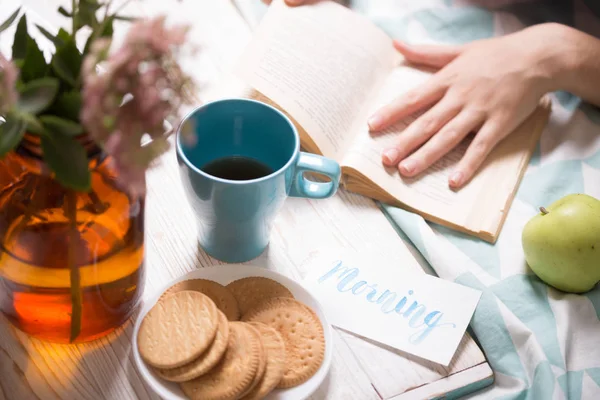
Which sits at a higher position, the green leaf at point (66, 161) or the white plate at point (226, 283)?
the green leaf at point (66, 161)

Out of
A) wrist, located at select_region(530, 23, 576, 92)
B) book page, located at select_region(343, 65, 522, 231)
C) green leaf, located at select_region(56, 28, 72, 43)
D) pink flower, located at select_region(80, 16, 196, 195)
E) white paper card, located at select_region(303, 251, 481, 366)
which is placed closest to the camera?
pink flower, located at select_region(80, 16, 196, 195)

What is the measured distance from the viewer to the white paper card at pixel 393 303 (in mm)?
688

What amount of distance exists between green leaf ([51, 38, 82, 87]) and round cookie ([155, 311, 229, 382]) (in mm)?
255

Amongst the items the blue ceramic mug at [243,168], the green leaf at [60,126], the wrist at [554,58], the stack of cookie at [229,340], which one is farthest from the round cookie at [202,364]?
the wrist at [554,58]

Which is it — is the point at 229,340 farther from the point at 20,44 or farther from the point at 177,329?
the point at 20,44

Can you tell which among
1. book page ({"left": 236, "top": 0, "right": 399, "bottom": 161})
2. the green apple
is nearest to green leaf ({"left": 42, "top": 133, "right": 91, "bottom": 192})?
book page ({"left": 236, "top": 0, "right": 399, "bottom": 161})

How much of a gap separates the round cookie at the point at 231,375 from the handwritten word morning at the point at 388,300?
16cm

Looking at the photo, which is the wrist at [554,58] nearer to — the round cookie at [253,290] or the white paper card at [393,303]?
the white paper card at [393,303]

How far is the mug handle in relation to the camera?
671 mm

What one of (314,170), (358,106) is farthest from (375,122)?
(314,170)

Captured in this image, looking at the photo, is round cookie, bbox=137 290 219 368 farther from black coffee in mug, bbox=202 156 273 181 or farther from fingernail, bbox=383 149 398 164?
fingernail, bbox=383 149 398 164

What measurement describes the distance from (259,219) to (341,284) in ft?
0.41

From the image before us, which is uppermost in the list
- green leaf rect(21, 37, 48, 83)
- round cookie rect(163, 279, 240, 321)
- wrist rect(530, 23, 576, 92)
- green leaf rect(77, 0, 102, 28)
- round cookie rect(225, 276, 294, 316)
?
green leaf rect(77, 0, 102, 28)

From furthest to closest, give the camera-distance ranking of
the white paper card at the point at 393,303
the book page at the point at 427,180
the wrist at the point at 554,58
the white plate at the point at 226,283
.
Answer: the wrist at the point at 554,58 < the book page at the point at 427,180 < the white paper card at the point at 393,303 < the white plate at the point at 226,283
